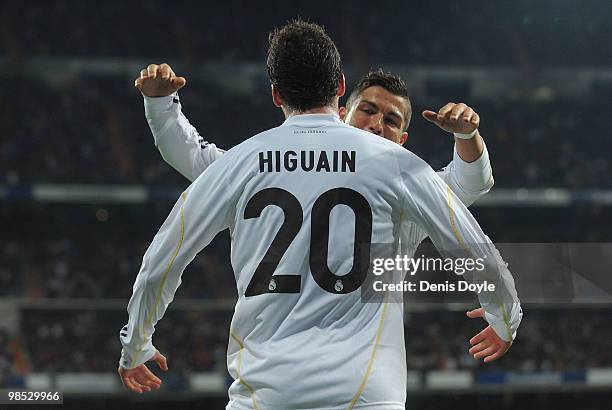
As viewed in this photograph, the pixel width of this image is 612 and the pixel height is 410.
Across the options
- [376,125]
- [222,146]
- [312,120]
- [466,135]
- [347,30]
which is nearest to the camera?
[312,120]

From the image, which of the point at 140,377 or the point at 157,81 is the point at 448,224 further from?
the point at 157,81

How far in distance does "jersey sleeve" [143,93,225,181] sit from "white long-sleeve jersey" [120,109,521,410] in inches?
21.8

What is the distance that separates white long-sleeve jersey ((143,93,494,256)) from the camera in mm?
2215

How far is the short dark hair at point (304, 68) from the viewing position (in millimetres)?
1726

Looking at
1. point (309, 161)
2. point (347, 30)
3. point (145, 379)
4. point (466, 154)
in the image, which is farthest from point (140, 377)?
point (347, 30)

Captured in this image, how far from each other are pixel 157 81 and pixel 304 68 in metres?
0.60

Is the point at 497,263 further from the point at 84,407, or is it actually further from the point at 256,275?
the point at 84,407

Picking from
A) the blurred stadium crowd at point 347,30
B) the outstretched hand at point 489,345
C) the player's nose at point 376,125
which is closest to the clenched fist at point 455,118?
the outstretched hand at point 489,345

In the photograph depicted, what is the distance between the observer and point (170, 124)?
2.26 m

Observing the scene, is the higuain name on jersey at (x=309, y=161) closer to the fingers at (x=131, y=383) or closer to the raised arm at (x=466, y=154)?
the raised arm at (x=466, y=154)

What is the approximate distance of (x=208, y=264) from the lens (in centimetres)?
1255

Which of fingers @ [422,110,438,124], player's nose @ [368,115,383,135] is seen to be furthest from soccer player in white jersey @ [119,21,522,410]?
player's nose @ [368,115,383,135]

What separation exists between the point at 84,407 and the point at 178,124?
9.03 metres

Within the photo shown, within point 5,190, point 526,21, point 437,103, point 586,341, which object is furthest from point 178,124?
point 526,21
